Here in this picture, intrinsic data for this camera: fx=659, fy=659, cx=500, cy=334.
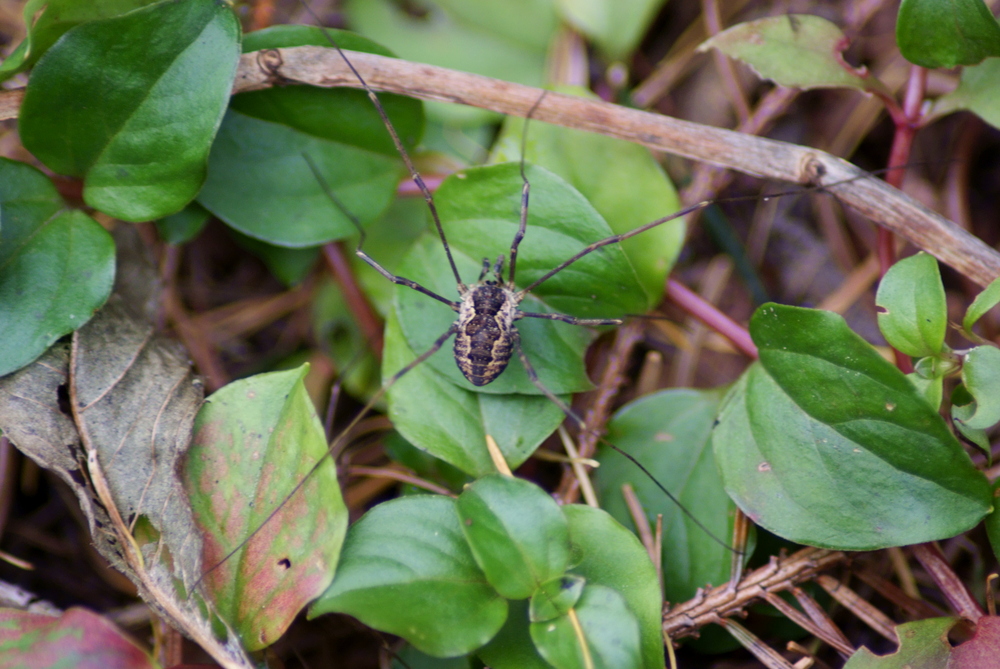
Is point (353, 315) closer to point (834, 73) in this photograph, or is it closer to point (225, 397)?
point (225, 397)

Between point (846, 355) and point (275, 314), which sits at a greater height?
point (846, 355)

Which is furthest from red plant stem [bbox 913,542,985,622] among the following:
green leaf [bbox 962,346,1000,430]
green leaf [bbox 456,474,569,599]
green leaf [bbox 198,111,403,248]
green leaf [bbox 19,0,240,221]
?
green leaf [bbox 19,0,240,221]

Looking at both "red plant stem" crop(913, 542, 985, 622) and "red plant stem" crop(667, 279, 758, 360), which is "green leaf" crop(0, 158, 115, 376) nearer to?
"red plant stem" crop(667, 279, 758, 360)

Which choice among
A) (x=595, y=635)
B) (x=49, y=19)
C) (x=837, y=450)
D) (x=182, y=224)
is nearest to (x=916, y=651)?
(x=837, y=450)

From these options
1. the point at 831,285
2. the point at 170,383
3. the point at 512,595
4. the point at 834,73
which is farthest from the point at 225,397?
the point at 831,285

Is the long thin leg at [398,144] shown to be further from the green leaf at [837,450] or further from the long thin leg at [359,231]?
the green leaf at [837,450]

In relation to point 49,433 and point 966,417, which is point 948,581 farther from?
point 49,433
